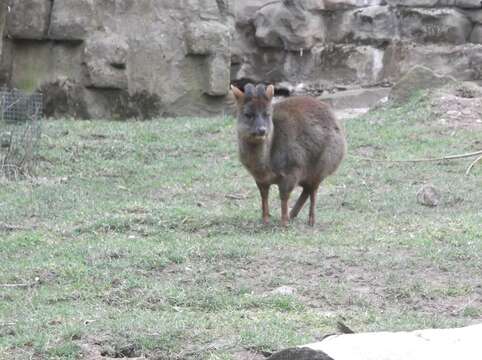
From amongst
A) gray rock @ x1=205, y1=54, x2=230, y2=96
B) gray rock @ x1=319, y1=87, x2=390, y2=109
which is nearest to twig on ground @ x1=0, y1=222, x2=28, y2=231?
gray rock @ x1=205, y1=54, x2=230, y2=96

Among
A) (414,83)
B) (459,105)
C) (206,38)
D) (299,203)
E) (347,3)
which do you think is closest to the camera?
(299,203)

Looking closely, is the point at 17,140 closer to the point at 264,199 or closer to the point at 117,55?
the point at 264,199

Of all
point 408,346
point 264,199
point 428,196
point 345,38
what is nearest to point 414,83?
point 345,38

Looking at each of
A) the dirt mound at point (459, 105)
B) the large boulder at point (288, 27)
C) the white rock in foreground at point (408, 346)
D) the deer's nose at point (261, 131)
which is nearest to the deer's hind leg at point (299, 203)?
the deer's nose at point (261, 131)

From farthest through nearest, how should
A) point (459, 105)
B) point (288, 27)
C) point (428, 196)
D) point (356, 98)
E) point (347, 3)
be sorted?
point (347, 3) → point (288, 27) → point (356, 98) → point (459, 105) → point (428, 196)

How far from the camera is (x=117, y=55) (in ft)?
48.1

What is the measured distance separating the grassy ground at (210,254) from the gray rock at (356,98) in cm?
453

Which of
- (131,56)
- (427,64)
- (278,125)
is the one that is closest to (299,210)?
(278,125)

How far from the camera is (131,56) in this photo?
585 inches

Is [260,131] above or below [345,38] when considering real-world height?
below

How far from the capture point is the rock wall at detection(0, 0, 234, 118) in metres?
14.5

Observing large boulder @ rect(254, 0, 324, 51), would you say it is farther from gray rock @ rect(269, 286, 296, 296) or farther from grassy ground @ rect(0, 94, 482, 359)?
gray rock @ rect(269, 286, 296, 296)

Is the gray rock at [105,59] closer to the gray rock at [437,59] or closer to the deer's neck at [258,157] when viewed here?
the gray rock at [437,59]

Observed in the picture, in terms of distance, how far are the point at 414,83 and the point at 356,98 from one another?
249 centimetres
